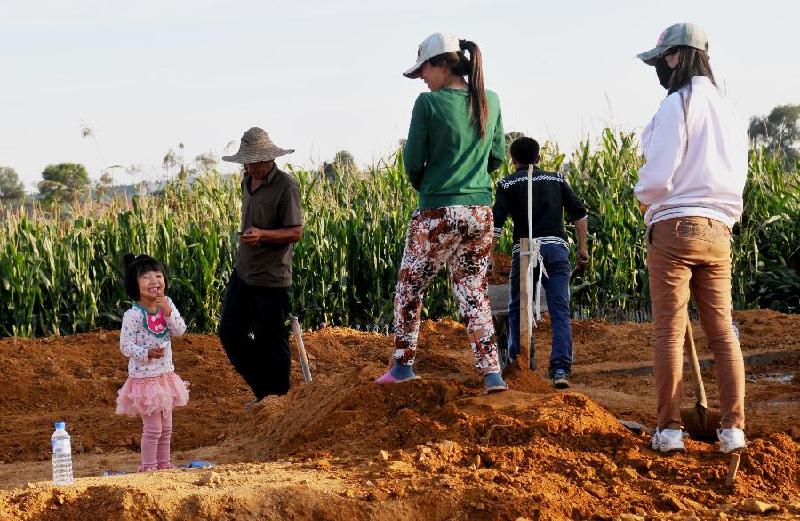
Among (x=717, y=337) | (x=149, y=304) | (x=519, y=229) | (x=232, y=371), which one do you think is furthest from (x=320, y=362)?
(x=717, y=337)

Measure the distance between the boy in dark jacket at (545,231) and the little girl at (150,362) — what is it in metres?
2.71

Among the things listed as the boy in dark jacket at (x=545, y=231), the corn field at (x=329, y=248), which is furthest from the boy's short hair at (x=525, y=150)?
the corn field at (x=329, y=248)

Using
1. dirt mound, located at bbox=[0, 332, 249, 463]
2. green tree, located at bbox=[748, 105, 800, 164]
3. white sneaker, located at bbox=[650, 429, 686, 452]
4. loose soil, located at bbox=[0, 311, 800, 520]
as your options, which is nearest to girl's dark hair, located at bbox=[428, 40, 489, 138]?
loose soil, located at bbox=[0, 311, 800, 520]

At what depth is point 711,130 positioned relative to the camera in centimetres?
545

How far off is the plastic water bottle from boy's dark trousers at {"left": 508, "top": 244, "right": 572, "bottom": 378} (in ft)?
12.6

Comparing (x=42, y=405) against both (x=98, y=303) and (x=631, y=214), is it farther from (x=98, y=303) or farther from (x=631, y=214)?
(x=631, y=214)

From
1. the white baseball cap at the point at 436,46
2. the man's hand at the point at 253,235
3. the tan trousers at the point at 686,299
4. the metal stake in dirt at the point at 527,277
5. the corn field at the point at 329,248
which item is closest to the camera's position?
the tan trousers at the point at 686,299

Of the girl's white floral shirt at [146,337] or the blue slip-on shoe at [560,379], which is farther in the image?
the blue slip-on shoe at [560,379]

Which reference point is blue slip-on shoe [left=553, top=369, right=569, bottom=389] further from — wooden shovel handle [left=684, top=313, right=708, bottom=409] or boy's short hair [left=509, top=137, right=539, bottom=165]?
wooden shovel handle [left=684, top=313, right=708, bottom=409]

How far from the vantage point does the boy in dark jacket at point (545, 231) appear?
8336 millimetres

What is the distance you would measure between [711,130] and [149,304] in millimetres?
3287

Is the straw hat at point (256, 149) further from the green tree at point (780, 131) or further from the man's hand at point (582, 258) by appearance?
the green tree at point (780, 131)

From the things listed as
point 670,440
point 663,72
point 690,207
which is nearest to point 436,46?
point 663,72

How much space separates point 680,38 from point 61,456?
3.54 metres
